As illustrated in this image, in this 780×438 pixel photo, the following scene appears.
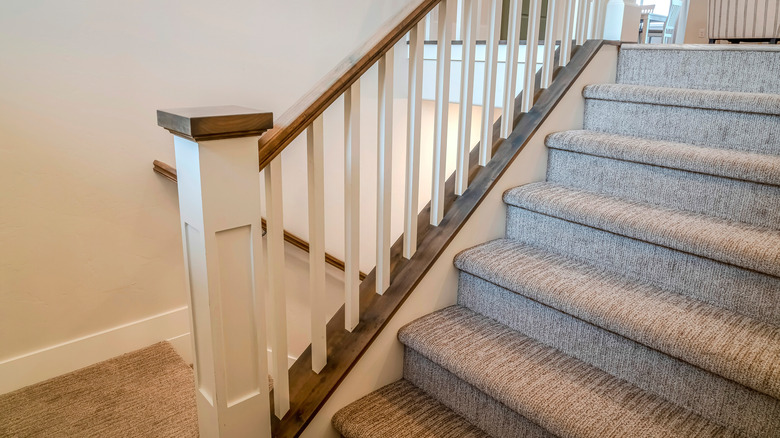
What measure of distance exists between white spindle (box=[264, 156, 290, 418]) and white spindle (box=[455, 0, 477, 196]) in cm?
68

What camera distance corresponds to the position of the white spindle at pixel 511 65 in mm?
1739

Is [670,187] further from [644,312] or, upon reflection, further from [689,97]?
[644,312]

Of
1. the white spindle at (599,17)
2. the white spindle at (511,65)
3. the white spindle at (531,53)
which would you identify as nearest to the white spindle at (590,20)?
the white spindle at (599,17)

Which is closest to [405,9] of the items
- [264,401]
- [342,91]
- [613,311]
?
[342,91]

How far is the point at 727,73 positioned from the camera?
191 cm

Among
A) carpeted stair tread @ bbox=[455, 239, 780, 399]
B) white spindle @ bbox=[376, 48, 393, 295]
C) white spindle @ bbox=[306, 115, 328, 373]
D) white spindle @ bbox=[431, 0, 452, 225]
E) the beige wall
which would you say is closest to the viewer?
carpeted stair tread @ bbox=[455, 239, 780, 399]

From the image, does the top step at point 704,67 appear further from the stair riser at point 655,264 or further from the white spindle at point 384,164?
the white spindle at point 384,164

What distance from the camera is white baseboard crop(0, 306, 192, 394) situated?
6.40ft

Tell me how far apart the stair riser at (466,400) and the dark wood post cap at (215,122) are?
0.86m

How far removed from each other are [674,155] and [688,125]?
269mm

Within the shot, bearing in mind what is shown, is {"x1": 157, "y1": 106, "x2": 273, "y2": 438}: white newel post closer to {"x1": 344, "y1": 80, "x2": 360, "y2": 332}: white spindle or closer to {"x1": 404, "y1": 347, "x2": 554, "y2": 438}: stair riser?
{"x1": 344, "y1": 80, "x2": 360, "y2": 332}: white spindle

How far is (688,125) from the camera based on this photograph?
70.7 inches

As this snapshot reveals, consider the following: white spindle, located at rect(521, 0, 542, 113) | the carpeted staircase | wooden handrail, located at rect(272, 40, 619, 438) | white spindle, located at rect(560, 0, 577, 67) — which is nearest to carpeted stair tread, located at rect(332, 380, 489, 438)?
the carpeted staircase

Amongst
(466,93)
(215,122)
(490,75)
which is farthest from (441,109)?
(215,122)
